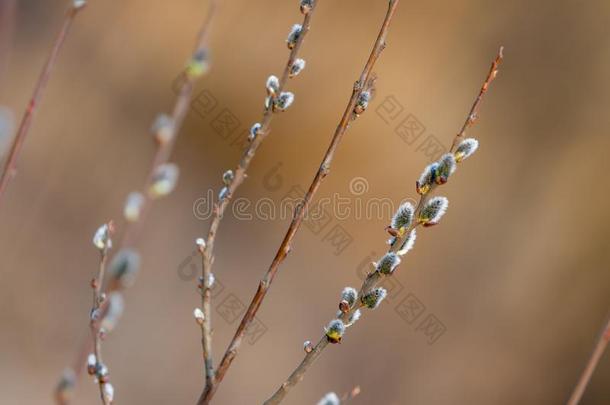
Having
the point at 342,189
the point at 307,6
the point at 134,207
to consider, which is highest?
the point at 342,189

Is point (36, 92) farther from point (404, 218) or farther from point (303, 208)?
point (404, 218)

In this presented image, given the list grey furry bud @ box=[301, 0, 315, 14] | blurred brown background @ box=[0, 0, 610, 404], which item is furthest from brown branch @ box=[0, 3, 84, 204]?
blurred brown background @ box=[0, 0, 610, 404]

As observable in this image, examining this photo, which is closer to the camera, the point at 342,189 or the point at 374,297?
the point at 374,297

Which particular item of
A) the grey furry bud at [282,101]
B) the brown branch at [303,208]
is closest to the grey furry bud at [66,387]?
the brown branch at [303,208]

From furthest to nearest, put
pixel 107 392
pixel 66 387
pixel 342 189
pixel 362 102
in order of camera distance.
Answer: pixel 342 189 → pixel 362 102 → pixel 107 392 → pixel 66 387

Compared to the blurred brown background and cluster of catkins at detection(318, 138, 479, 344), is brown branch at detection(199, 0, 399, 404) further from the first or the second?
the blurred brown background

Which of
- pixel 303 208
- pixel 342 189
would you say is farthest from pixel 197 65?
pixel 342 189

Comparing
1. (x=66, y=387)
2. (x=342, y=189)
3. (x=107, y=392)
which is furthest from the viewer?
(x=342, y=189)

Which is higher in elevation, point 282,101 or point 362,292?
point 282,101
